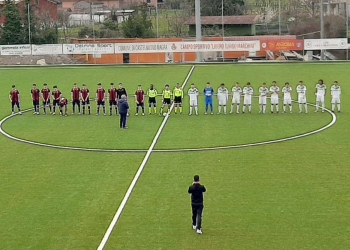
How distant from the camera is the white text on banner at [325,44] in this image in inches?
2287

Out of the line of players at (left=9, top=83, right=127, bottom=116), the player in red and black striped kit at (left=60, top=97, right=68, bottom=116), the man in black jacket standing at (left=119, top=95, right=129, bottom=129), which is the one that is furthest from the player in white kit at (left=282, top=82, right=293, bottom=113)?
the player in red and black striped kit at (left=60, top=97, right=68, bottom=116)

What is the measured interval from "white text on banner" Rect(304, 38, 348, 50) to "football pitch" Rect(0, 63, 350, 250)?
80.1 ft

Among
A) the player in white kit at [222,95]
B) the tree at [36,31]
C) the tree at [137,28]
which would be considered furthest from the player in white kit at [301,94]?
the tree at [137,28]

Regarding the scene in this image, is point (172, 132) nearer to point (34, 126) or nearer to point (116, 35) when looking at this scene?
point (34, 126)

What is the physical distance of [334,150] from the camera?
78.1 feet

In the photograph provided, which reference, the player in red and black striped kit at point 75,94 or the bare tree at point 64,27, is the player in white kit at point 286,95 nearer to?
the player in red and black striped kit at point 75,94

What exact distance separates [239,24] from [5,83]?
35220 millimetres

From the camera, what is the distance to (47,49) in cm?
6181

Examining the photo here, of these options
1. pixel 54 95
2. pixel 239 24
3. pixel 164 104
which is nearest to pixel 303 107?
pixel 164 104

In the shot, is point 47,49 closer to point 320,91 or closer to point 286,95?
point 286,95

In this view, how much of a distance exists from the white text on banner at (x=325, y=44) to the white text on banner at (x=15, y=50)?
25860mm

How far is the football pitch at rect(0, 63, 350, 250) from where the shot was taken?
15289 mm

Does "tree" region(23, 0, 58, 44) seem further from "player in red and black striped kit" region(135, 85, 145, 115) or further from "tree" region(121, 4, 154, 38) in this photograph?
"player in red and black striped kit" region(135, 85, 145, 115)

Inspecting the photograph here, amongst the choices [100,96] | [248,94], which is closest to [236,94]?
[248,94]
